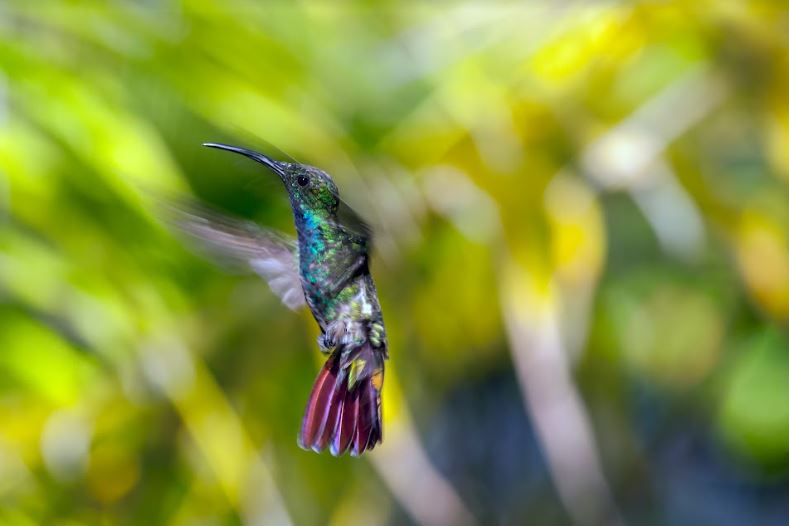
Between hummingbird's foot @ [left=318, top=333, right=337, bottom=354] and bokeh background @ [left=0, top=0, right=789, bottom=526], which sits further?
bokeh background @ [left=0, top=0, right=789, bottom=526]

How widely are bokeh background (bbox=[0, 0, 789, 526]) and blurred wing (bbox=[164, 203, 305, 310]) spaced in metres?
0.29

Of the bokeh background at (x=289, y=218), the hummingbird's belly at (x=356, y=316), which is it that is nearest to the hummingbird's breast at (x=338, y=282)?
the hummingbird's belly at (x=356, y=316)

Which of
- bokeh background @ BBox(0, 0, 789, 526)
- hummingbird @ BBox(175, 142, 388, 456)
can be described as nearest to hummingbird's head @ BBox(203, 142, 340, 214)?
hummingbird @ BBox(175, 142, 388, 456)

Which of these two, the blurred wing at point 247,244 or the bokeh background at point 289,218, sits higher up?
the bokeh background at point 289,218

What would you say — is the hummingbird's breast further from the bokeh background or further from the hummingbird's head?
the bokeh background

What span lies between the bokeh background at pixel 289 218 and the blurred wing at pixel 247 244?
29 centimetres

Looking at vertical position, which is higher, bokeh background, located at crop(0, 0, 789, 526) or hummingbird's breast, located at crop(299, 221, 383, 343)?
bokeh background, located at crop(0, 0, 789, 526)

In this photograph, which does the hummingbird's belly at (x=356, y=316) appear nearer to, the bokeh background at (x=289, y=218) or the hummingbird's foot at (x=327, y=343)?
the hummingbird's foot at (x=327, y=343)

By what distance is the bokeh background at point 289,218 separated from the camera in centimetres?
70

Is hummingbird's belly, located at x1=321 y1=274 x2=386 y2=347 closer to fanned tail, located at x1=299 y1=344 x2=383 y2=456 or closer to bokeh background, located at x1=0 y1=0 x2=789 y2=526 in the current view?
fanned tail, located at x1=299 y1=344 x2=383 y2=456

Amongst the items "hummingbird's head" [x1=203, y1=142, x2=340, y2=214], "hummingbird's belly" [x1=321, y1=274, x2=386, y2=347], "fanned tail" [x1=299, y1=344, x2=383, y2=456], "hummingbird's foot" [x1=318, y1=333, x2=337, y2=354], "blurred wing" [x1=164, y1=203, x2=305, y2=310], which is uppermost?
"blurred wing" [x1=164, y1=203, x2=305, y2=310]

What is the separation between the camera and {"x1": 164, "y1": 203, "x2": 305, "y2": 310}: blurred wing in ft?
0.74

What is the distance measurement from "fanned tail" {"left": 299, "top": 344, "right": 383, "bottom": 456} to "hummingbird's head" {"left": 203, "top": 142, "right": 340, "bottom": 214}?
0.04 meters

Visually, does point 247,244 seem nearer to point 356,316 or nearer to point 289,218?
point 356,316
